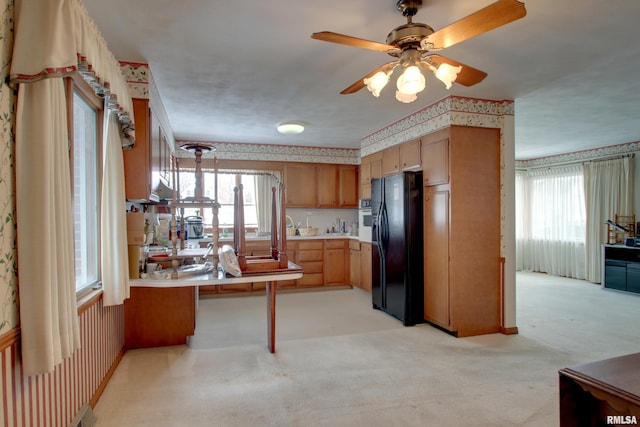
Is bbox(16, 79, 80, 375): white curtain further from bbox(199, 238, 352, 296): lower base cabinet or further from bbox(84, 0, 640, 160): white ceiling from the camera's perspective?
bbox(199, 238, 352, 296): lower base cabinet

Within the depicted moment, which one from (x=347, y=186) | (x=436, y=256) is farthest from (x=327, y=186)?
(x=436, y=256)

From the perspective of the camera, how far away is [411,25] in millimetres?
1832

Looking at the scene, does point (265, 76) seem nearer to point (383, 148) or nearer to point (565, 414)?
point (383, 148)

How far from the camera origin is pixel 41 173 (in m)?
1.49

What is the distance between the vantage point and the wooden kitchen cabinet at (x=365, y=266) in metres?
5.49

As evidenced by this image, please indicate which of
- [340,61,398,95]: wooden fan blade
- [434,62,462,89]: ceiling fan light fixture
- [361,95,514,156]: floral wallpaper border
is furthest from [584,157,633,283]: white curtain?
[340,61,398,95]: wooden fan blade

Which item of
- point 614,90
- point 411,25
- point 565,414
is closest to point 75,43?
point 411,25

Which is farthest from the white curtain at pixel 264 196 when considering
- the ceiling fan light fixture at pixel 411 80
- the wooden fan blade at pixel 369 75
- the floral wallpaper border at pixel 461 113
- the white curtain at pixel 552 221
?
the white curtain at pixel 552 221

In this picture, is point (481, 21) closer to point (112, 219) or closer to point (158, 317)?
point (112, 219)

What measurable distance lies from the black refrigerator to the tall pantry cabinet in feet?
0.73

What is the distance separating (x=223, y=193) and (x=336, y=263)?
7.47ft

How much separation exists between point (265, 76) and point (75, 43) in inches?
65.9

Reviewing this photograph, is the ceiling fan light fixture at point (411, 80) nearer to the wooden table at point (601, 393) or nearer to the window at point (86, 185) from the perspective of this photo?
the wooden table at point (601, 393)

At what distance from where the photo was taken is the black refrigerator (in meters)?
4.07
